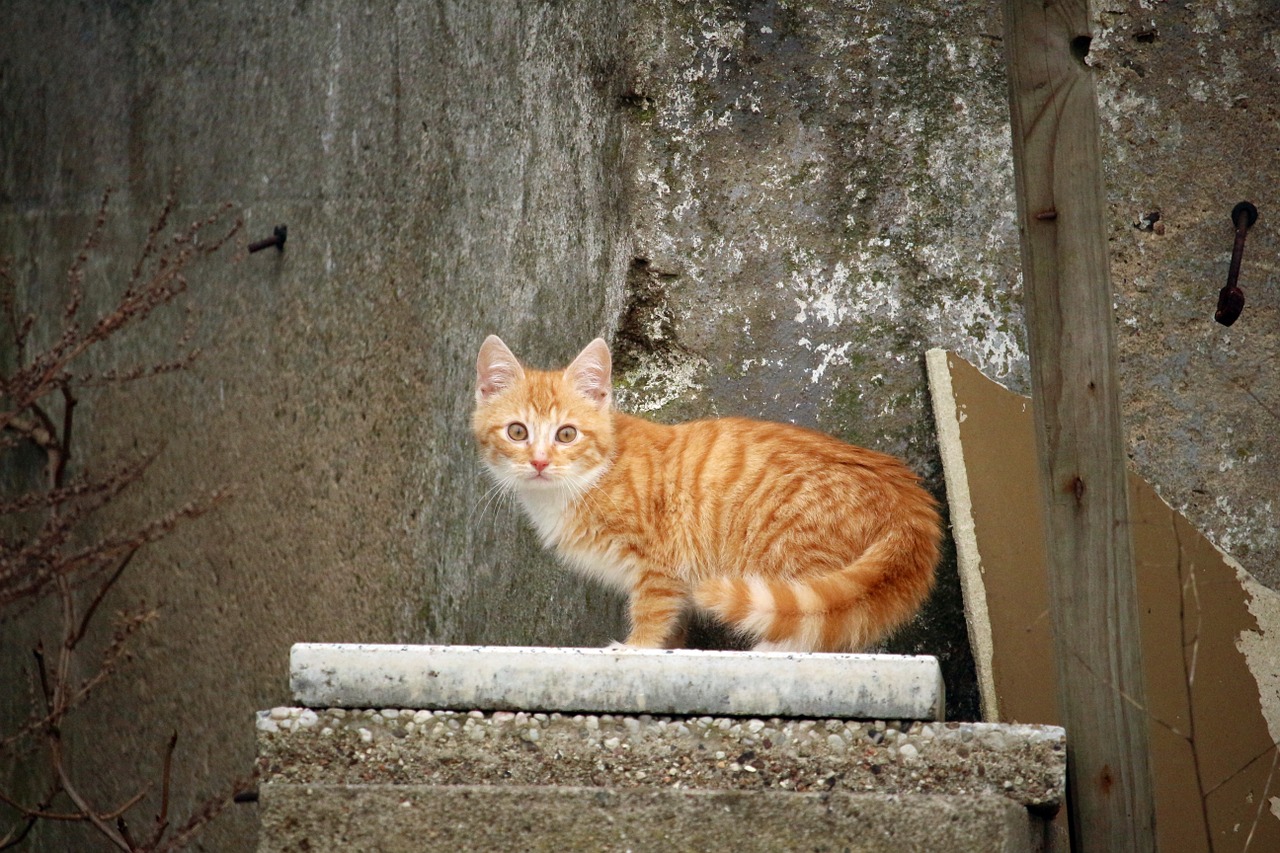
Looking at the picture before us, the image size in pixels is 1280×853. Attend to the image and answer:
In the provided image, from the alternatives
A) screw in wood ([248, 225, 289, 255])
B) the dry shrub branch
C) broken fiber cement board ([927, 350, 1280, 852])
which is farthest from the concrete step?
screw in wood ([248, 225, 289, 255])

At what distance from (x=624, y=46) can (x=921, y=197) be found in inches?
36.1

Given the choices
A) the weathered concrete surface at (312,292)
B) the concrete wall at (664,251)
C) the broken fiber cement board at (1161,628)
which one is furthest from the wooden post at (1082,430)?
the weathered concrete surface at (312,292)

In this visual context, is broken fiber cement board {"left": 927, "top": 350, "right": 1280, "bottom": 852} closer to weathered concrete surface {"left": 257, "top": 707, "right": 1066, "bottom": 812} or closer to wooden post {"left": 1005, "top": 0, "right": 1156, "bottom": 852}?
wooden post {"left": 1005, "top": 0, "right": 1156, "bottom": 852}

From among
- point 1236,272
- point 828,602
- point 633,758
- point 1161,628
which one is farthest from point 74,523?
point 1236,272

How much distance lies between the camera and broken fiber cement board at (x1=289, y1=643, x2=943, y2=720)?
2.03 m

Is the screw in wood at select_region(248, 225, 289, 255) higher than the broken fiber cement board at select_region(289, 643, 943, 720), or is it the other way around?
the screw in wood at select_region(248, 225, 289, 255)

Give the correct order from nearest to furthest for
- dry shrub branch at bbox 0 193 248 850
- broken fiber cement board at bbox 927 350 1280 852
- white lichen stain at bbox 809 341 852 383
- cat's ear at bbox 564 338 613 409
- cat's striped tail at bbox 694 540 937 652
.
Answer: cat's striped tail at bbox 694 540 937 652 → broken fiber cement board at bbox 927 350 1280 852 → cat's ear at bbox 564 338 613 409 → white lichen stain at bbox 809 341 852 383 → dry shrub branch at bbox 0 193 248 850

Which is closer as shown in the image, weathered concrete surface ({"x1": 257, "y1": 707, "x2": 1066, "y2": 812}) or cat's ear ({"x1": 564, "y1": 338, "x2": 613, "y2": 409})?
weathered concrete surface ({"x1": 257, "y1": 707, "x2": 1066, "y2": 812})

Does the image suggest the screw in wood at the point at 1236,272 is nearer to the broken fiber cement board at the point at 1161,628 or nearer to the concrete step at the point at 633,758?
the broken fiber cement board at the point at 1161,628

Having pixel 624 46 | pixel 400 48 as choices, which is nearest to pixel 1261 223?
pixel 624 46

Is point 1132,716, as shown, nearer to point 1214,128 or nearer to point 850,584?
point 850,584

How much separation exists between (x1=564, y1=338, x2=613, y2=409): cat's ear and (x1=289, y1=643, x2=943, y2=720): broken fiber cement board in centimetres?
122

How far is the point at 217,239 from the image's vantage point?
15.9 ft

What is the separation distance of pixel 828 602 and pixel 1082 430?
0.72 metres
